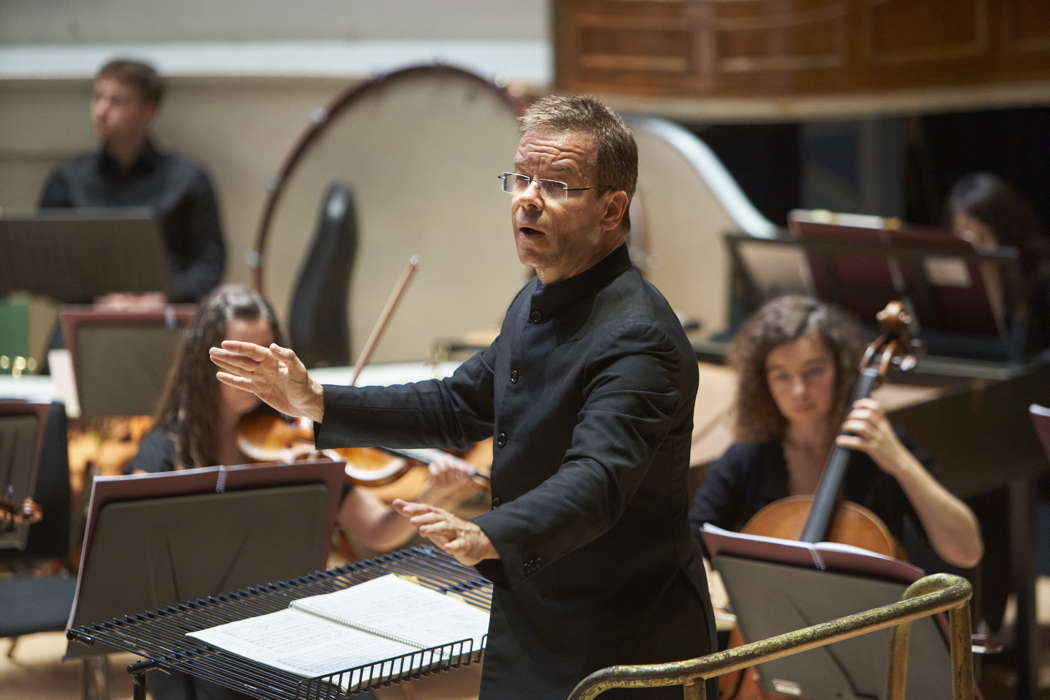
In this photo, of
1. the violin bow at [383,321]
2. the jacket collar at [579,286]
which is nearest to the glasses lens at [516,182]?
the jacket collar at [579,286]

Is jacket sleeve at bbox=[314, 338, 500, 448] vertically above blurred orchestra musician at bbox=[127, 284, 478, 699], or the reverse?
jacket sleeve at bbox=[314, 338, 500, 448]

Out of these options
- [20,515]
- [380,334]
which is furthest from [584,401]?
[20,515]

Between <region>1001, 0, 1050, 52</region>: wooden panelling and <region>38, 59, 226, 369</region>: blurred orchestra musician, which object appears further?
<region>1001, 0, 1050, 52</region>: wooden panelling

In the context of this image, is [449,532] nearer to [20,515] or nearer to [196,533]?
[196,533]

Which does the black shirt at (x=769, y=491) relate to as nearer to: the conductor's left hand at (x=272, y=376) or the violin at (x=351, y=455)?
the violin at (x=351, y=455)

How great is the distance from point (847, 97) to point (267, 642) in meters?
4.42

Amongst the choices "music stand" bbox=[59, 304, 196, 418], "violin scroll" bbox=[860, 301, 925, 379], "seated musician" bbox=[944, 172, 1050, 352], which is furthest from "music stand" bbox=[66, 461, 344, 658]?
"seated musician" bbox=[944, 172, 1050, 352]

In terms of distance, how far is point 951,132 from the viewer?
5.38 metres

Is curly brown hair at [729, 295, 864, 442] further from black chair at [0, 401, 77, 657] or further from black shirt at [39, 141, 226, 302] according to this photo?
black shirt at [39, 141, 226, 302]

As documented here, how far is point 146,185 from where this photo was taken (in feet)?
15.3

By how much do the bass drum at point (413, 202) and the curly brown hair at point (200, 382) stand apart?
1704 mm

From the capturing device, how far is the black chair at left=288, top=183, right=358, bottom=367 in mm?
4742

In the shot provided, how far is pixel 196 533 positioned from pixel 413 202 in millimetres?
2716

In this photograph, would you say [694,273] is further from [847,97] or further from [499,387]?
[499,387]
